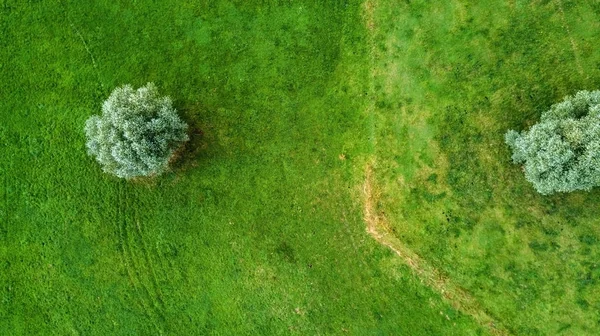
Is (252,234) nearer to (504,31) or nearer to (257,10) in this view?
(257,10)

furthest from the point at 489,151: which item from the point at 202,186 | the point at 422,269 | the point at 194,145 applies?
the point at 194,145

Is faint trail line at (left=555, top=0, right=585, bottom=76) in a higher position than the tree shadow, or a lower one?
higher

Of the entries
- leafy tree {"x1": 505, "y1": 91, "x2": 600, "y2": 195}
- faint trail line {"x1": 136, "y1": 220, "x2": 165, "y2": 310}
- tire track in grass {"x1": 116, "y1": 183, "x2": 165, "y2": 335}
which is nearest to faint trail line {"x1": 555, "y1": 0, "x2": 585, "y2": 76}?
leafy tree {"x1": 505, "y1": 91, "x2": 600, "y2": 195}

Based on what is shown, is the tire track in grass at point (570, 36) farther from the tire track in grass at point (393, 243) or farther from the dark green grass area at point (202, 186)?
the dark green grass area at point (202, 186)

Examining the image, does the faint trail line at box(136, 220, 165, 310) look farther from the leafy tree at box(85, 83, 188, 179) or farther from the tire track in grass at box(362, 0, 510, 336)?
the tire track in grass at box(362, 0, 510, 336)

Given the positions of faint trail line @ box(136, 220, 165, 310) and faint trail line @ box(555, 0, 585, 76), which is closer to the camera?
faint trail line @ box(555, 0, 585, 76)

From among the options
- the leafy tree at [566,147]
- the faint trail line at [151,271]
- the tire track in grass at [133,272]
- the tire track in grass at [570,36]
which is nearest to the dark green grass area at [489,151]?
the tire track in grass at [570,36]
